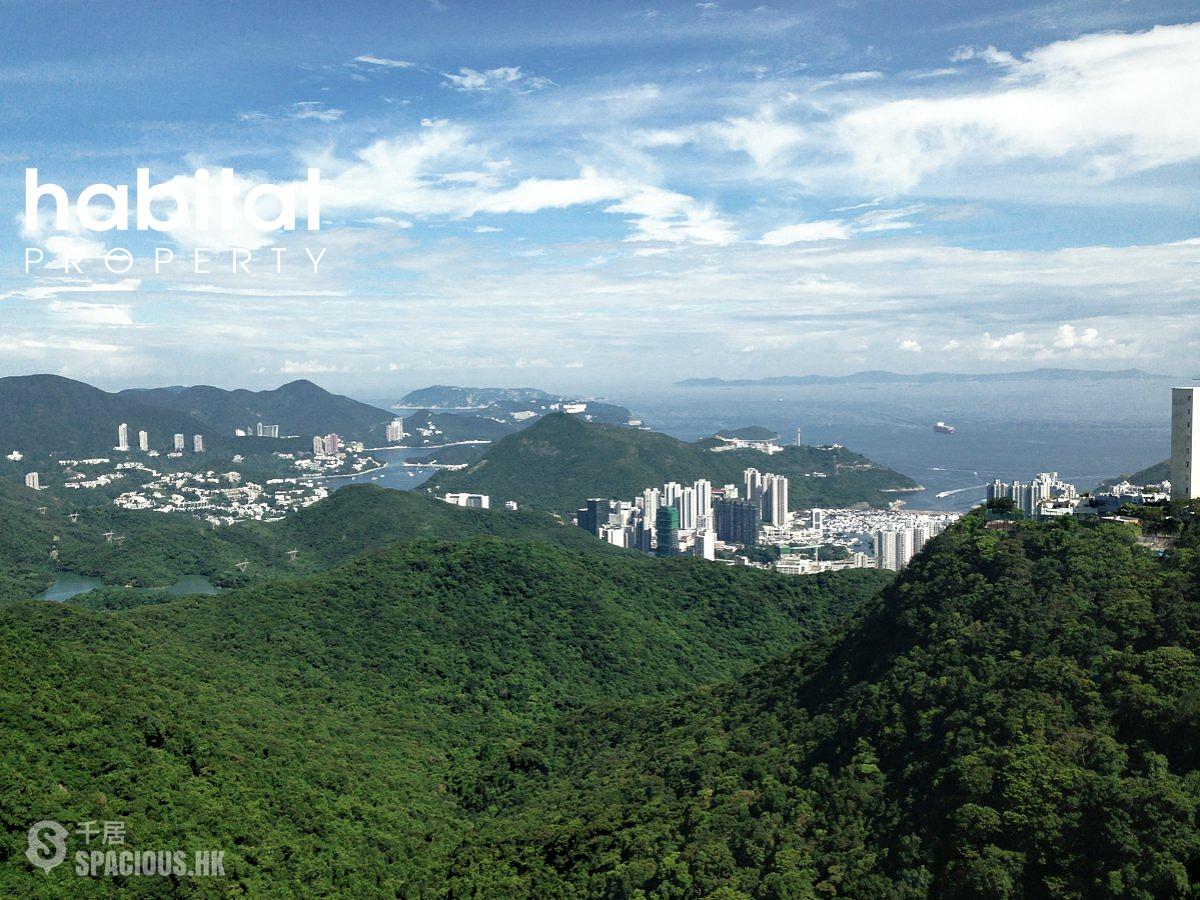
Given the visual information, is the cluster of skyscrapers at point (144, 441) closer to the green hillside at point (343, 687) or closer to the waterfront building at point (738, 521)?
the waterfront building at point (738, 521)

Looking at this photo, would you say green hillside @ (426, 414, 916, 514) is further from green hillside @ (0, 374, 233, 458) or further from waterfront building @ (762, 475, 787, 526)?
green hillside @ (0, 374, 233, 458)

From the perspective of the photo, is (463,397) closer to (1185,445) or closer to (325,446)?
(325,446)

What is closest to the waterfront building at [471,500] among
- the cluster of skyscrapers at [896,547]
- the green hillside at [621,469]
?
the green hillside at [621,469]

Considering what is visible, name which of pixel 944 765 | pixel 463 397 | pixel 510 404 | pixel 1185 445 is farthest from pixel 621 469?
pixel 463 397

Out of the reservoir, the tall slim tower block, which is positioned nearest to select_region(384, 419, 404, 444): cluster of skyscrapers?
the reservoir

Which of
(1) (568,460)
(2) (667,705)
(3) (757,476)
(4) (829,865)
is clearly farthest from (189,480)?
(4) (829,865)
